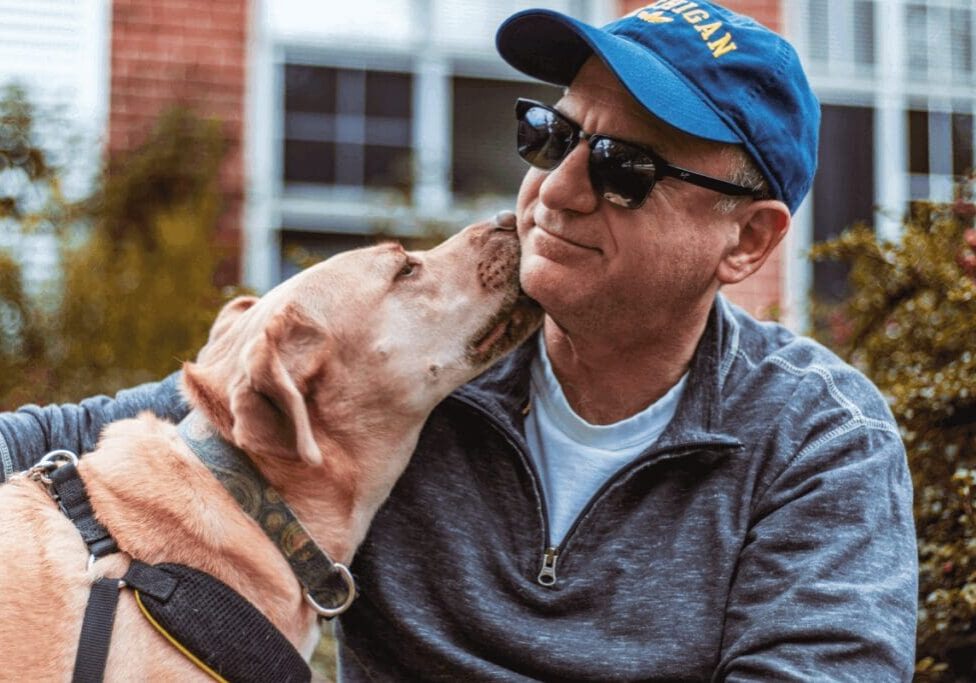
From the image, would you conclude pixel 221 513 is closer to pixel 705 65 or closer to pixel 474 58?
pixel 705 65

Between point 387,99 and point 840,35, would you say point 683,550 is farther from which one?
point 840,35

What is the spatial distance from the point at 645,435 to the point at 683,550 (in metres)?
0.32

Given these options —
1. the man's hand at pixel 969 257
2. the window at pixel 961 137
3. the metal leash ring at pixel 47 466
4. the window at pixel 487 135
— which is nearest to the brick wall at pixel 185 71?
the window at pixel 487 135

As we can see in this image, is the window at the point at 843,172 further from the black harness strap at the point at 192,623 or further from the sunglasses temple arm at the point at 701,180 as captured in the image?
the black harness strap at the point at 192,623

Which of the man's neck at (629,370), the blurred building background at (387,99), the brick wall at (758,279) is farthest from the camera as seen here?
the brick wall at (758,279)

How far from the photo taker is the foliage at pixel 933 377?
2771mm

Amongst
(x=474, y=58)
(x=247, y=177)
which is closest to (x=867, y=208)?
(x=474, y=58)

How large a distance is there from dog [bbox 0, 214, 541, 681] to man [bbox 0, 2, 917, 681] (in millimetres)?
118

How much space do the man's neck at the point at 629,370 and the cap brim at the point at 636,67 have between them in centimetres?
47

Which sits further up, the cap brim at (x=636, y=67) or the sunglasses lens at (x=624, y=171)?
the cap brim at (x=636, y=67)

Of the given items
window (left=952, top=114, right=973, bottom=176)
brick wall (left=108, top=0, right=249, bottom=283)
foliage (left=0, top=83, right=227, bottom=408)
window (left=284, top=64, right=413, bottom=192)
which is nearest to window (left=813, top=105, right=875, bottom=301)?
window (left=952, top=114, right=973, bottom=176)

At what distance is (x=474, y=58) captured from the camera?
7.44 metres

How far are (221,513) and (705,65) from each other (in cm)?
142

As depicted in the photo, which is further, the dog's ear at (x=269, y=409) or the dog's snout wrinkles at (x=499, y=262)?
the dog's snout wrinkles at (x=499, y=262)
